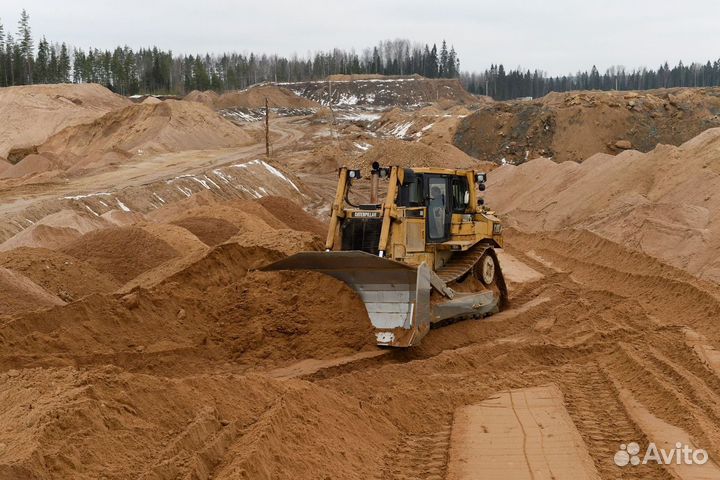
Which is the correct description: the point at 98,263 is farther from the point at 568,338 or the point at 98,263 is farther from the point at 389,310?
the point at 568,338

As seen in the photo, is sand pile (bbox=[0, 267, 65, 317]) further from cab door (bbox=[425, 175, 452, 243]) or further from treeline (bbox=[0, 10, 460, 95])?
treeline (bbox=[0, 10, 460, 95])

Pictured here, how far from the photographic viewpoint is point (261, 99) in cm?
9850

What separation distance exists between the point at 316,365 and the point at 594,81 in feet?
515

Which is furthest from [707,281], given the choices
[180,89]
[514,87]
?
[514,87]

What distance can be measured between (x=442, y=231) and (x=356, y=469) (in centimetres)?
690

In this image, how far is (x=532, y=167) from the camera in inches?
1383

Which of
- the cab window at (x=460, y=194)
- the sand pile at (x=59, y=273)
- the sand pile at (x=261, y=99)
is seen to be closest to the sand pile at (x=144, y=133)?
the sand pile at (x=59, y=273)

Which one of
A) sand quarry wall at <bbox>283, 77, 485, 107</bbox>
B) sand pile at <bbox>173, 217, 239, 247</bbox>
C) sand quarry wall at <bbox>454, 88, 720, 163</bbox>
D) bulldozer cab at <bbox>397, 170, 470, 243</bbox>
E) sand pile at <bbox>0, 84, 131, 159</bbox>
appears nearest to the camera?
bulldozer cab at <bbox>397, 170, 470, 243</bbox>

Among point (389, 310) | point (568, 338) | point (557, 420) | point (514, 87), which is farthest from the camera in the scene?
point (514, 87)

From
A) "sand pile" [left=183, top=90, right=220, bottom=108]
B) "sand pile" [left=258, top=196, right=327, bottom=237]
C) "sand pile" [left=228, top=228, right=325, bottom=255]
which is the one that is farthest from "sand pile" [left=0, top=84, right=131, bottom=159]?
"sand pile" [left=228, top=228, right=325, bottom=255]

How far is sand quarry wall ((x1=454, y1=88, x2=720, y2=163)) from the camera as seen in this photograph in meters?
44.7

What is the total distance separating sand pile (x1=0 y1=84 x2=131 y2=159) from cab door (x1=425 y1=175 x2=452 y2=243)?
42085 mm

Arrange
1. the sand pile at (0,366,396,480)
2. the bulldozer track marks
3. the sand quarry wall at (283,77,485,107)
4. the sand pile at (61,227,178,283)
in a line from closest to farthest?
the sand pile at (0,366,396,480) → the bulldozer track marks → the sand pile at (61,227,178,283) → the sand quarry wall at (283,77,485,107)

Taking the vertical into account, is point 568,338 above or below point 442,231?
below
